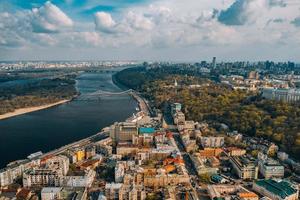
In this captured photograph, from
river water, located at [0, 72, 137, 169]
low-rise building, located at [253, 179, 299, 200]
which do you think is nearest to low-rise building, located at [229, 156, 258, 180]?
low-rise building, located at [253, 179, 299, 200]

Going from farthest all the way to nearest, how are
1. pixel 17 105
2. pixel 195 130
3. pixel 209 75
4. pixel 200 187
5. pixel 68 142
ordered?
pixel 209 75, pixel 17 105, pixel 195 130, pixel 68 142, pixel 200 187

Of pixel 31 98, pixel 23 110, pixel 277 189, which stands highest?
pixel 31 98

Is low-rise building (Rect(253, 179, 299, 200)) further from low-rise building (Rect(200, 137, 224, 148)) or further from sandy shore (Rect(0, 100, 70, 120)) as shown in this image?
sandy shore (Rect(0, 100, 70, 120))

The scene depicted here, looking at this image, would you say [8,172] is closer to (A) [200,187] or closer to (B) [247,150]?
(A) [200,187]

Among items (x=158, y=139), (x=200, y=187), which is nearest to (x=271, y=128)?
(x=158, y=139)

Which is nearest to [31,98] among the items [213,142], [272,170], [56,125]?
[56,125]

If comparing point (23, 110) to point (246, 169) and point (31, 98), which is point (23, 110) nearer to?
point (31, 98)

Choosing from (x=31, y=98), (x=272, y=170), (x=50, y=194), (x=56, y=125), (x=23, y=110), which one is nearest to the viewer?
(x=50, y=194)

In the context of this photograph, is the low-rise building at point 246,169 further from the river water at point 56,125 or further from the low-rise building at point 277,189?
the river water at point 56,125
